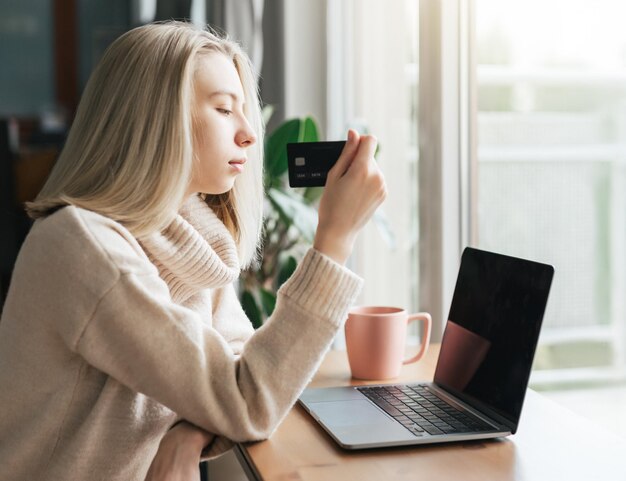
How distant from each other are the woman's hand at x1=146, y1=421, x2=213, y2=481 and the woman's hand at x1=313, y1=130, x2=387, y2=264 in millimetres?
258

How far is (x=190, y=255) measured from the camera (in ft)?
3.09

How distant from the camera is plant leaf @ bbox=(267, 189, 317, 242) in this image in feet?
5.61

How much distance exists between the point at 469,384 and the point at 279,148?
3.37 feet

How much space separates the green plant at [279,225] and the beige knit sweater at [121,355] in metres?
0.81

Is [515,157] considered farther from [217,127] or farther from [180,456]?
[180,456]

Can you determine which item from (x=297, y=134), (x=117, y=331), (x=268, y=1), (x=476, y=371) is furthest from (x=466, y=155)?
(x=268, y=1)

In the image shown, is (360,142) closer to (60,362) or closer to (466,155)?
(60,362)

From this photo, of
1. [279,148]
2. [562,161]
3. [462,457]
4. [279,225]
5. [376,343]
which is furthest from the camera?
[279,225]

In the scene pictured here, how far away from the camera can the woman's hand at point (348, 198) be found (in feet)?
2.90

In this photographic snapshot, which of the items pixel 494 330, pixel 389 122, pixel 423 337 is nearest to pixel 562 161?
pixel 423 337

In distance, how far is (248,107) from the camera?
105cm

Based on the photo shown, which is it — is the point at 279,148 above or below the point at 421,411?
above

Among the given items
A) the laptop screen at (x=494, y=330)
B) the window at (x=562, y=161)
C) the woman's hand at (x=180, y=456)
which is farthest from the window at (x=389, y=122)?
the woman's hand at (x=180, y=456)

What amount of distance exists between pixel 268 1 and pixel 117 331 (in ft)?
5.90
